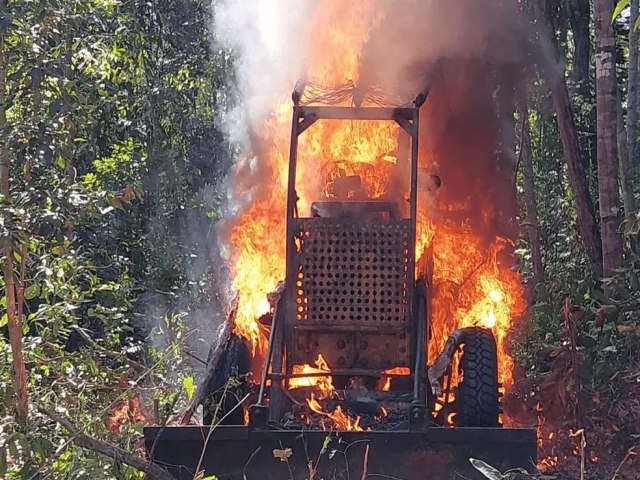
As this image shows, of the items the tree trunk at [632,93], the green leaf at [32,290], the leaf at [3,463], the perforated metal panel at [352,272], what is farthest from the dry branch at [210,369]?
the tree trunk at [632,93]

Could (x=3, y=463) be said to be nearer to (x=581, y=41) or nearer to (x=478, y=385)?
(x=478, y=385)

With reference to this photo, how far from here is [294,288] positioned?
767cm

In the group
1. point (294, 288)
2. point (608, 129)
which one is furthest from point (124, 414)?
point (608, 129)

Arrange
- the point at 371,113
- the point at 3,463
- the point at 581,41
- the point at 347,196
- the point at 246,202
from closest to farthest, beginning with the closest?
1. the point at 3,463
2. the point at 371,113
3. the point at 347,196
4. the point at 246,202
5. the point at 581,41

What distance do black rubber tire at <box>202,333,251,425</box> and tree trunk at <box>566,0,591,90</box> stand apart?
6721 millimetres

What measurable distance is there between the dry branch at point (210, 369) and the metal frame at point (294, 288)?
0.72m

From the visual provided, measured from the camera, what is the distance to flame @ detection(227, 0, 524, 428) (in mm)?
9109

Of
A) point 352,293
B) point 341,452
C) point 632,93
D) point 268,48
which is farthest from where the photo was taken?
point 632,93

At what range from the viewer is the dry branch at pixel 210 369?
732 centimetres

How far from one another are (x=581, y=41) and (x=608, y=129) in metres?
4.56

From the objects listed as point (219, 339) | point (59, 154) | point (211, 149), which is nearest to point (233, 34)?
point (211, 149)

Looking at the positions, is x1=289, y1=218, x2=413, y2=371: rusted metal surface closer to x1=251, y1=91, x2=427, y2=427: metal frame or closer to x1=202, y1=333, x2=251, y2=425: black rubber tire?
x1=251, y1=91, x2=427, y2=427: metal frame

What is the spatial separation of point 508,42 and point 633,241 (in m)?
2.92

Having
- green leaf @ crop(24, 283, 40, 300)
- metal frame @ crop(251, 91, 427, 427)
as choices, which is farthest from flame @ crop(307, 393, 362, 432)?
green leaf @ crop(24, 283, 40, 300)
